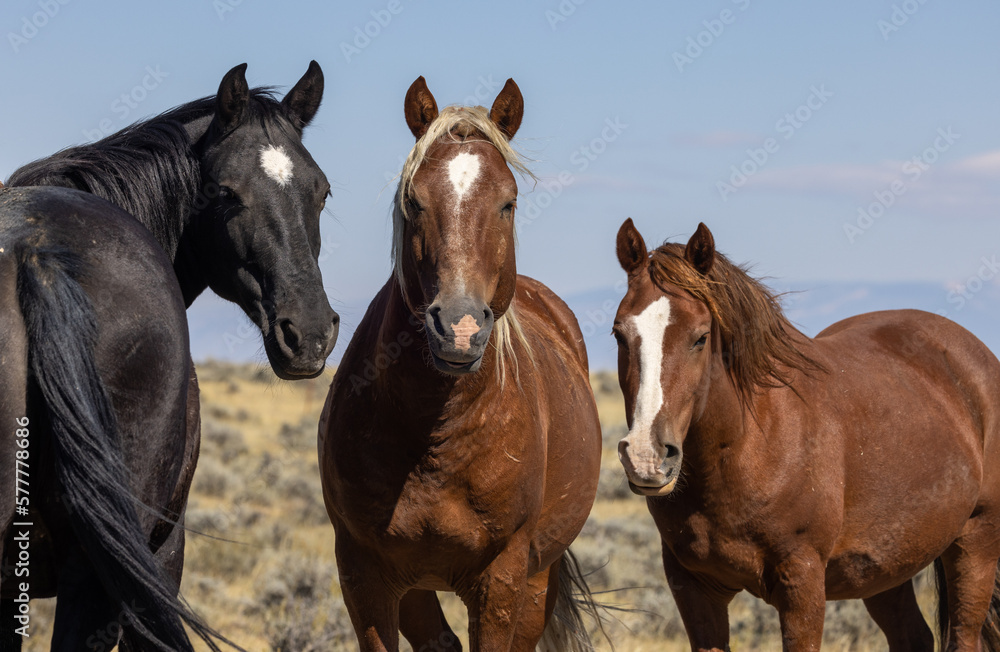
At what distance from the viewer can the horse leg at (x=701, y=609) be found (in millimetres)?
4570

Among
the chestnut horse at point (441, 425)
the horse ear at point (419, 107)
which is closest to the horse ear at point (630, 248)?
the chestnut horse at point (441, 425)

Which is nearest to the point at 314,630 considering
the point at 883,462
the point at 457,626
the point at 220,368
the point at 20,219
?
the point at 457,626

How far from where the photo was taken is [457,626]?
28.4ft

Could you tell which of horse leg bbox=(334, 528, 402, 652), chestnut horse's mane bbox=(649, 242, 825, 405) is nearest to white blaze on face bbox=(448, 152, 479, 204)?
chestnut horse's mane bbox=(649, 242, 825, 405)

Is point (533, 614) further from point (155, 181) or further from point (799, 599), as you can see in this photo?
point (155, 181)

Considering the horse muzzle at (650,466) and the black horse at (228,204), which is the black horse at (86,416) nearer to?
the black horse at (228,204)

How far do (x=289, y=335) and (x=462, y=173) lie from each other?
840mm

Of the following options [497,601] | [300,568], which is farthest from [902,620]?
[300,568]

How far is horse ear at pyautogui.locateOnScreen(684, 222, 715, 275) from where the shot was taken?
4.39m

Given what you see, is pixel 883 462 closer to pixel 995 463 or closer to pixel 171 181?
pixel 995 463

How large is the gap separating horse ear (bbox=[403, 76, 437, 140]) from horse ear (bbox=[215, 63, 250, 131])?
0.61 meters

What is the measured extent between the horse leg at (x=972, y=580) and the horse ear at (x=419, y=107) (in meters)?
4.01

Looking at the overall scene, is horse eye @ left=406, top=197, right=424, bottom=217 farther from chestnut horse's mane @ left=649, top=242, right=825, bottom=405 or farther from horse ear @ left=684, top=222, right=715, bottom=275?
horse ear @ left=684, top=222, right=715, bottom=275

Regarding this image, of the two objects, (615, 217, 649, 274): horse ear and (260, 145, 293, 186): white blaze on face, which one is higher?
(260, 145, 293, 186): white blaze on face
